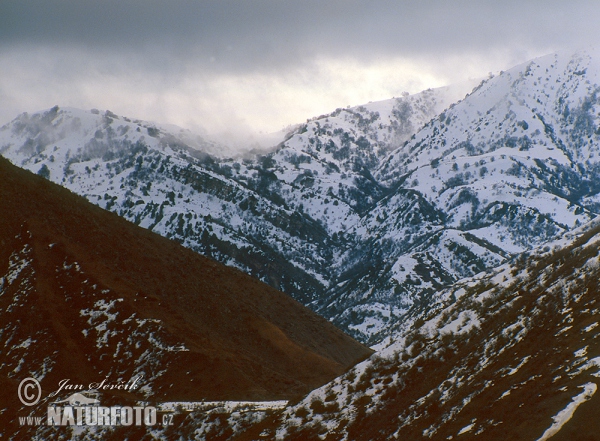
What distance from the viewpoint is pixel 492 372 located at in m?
45.6

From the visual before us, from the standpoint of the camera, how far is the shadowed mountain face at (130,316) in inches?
3482

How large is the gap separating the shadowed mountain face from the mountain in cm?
1776

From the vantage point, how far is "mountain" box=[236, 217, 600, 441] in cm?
3662

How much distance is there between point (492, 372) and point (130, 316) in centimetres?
6101

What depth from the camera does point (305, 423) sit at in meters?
53.0

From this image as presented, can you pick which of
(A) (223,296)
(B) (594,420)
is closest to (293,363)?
(A) (223,296)

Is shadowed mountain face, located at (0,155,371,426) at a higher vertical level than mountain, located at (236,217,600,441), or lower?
higher

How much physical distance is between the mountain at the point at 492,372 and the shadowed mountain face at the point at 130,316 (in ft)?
58.3

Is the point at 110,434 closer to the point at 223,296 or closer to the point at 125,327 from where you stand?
the point at 125,327

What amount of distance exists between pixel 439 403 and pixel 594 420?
13507mm

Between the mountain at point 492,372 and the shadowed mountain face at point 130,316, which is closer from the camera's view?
the mountain at point 492,372

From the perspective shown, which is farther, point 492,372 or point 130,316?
point 130,316

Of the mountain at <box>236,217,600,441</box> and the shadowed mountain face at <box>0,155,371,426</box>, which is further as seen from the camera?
the shadowed mountain face at <box>0,155,371,426</box>

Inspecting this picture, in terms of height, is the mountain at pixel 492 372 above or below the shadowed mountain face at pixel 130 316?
below
